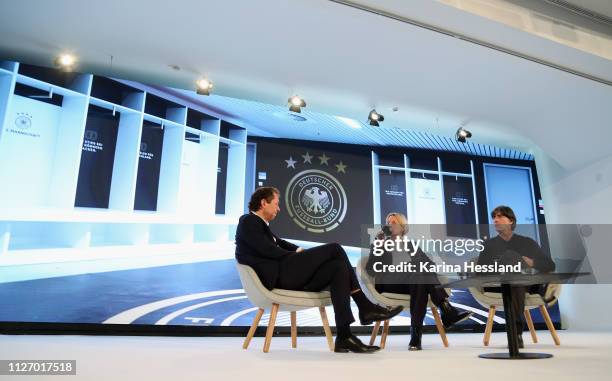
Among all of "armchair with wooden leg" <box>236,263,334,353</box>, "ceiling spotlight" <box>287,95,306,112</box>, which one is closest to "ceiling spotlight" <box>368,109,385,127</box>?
"ceiling spotlight" <box>287,95,306,112</box>

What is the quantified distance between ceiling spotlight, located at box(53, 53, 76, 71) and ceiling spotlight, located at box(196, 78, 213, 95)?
1.28 m

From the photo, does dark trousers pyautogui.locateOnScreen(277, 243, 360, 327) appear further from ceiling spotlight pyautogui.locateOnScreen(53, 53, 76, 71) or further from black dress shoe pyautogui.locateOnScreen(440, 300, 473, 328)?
ceiling spotlight pyautogui.locateOnScreen(53, 53, 76, 71)

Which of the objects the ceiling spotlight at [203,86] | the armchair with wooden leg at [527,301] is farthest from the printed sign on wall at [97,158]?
the armchair with wooden leg at [527,301]

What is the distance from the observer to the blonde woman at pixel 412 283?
3.15 metres

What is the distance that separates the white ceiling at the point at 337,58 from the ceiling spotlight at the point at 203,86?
0.27ft

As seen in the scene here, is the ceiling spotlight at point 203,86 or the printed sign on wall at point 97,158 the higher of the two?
the ceiling spotlight at point 203,86

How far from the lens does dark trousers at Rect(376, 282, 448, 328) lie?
10.2ft

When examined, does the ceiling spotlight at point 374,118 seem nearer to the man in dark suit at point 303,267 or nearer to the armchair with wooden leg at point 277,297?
the man in dark suit at point 303,267

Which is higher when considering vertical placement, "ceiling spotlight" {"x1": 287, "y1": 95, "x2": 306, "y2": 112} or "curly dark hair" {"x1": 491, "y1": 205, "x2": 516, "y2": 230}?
"ceiling spotlight" {"x1": 287, "y1": 95, "x2": 306, "y2": 112}

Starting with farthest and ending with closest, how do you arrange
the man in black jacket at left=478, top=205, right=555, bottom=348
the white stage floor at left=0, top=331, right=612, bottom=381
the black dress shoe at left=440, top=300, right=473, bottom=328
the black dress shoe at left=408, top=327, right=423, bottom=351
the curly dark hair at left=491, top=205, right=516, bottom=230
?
the curly dark hair at left=491, top=205, right=516, bottom=230, the black dress shoe at left=440, top=300, right=473, bottom=328, the man in black jacket at left=478, top=205, right=555, bottom=348, the black dress shoe at left=408, top=327, right=423, bottom=351, the white stage floor at left=0, top=331, right=612, bottom=381

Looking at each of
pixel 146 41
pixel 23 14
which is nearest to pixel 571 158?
pixel 146 41

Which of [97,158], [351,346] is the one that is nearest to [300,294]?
[351,346]

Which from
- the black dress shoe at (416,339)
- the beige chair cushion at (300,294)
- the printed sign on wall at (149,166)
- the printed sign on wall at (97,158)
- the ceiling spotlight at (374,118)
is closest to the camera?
the beige chair cushion at (300,294)

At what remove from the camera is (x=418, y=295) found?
3.17 m
